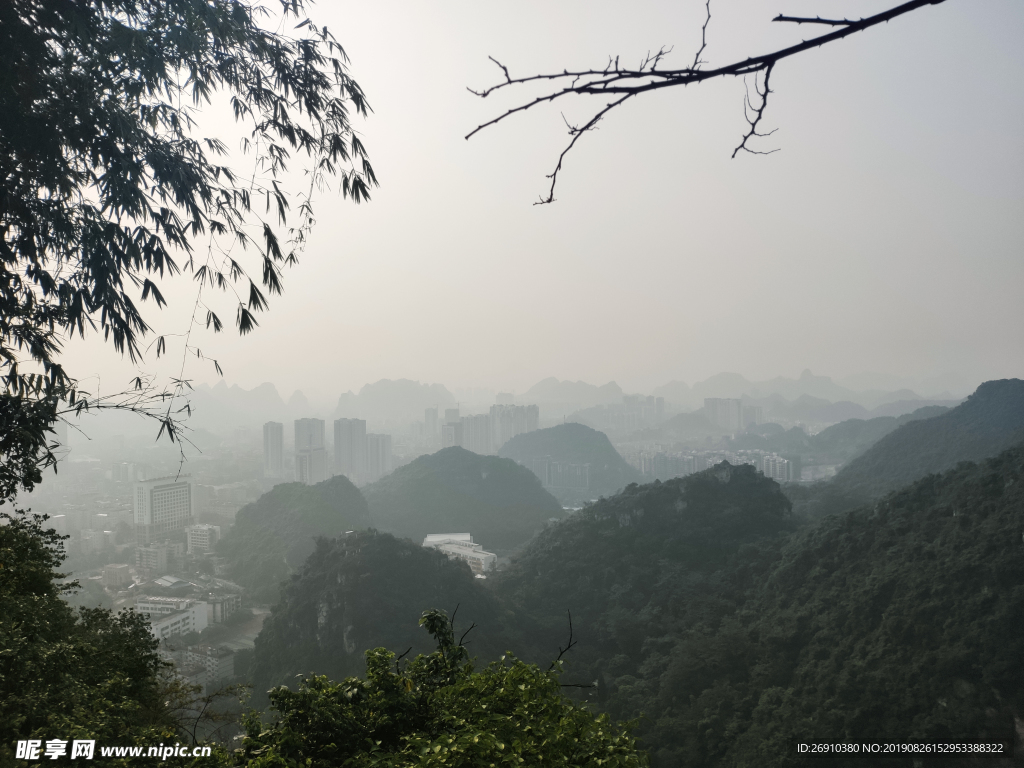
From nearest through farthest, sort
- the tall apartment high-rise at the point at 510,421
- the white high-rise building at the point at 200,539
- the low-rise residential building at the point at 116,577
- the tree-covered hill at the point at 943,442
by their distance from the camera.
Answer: the low-rise residential building at the point at 116,577 → the tree-covered hill at the point at 943,442 → the white high-rise building at the point at 200,539 → the tall apartment high-rise at the point at 510,421

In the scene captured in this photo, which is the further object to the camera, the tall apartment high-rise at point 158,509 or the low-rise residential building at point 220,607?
the tall apartment high-rise at point 158,509

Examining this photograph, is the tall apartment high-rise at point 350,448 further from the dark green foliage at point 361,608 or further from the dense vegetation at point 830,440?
the dense vegetation at point 830,440

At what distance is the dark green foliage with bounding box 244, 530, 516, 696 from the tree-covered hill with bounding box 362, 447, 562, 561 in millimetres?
9424

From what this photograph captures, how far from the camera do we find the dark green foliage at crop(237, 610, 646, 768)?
0.99 meters

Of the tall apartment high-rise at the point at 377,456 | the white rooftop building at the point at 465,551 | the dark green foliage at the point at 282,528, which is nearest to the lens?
the white rooftop building at the point at 465,551

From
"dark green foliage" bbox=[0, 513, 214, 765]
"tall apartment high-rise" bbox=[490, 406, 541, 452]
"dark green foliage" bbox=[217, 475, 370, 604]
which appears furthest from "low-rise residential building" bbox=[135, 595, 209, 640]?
"tall apartment high-rise" bbox=[490, 406, 541, 452]

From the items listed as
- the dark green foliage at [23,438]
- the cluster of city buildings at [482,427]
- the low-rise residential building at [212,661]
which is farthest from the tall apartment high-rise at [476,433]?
the dark green foliage at [23,438]

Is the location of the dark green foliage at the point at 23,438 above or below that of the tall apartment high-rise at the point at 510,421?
below

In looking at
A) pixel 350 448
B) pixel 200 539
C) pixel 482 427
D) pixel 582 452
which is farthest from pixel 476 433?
pixel 200 539

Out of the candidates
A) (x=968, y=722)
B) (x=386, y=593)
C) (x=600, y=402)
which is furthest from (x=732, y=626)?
(x=600, y=402)

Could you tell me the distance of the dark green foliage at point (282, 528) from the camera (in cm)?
1709

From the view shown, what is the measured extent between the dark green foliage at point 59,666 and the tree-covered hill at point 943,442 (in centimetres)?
1986

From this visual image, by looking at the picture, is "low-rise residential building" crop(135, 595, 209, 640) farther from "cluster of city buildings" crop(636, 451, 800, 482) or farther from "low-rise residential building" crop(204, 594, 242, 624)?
"cluster of city buildings" crop(636, 451, 800, 482)

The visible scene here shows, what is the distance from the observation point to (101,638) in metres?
2.16
